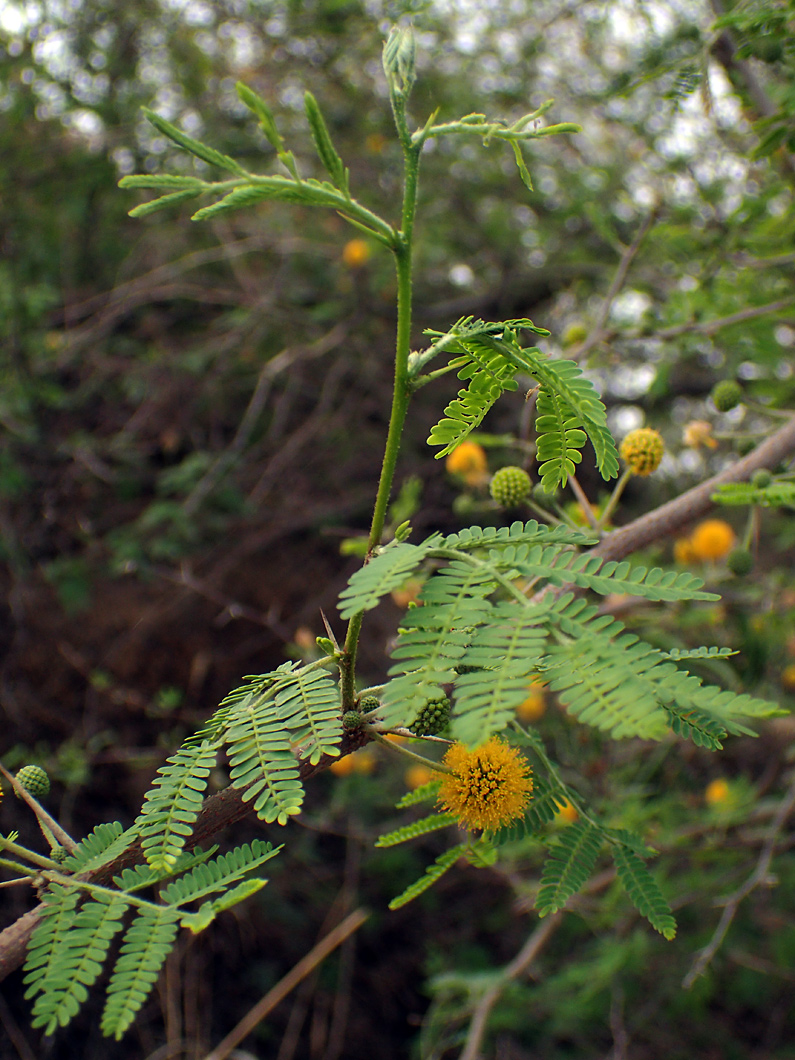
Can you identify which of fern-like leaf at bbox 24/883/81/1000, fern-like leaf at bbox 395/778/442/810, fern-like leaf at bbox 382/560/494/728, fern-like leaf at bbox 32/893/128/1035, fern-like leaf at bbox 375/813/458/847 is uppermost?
fern-like leaf at bbox 382/560/494/728

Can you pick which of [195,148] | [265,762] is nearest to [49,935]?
[265,762]

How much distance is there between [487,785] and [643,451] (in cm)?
86

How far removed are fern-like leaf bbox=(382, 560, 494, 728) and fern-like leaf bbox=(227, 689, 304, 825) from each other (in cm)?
15

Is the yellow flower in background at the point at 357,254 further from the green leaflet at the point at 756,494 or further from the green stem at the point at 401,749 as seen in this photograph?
the green stem at the point at 401,749

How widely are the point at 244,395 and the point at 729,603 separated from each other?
315 cm

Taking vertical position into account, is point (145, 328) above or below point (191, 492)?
above

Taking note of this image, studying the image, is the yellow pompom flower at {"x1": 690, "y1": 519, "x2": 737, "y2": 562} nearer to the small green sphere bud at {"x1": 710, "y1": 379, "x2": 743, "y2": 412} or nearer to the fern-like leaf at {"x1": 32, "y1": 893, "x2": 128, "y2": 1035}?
the small green sphere bud at {"x1": 710, "y1": 379, "x2": 743, "y2": 412}

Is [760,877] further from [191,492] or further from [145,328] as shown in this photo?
[145,328]

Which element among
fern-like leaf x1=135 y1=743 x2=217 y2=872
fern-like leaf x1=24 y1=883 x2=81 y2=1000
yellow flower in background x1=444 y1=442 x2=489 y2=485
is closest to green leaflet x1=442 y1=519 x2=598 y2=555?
fern-like leaf x1=135 y1=743 x2=217 y2=872

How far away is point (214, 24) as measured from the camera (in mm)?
4078

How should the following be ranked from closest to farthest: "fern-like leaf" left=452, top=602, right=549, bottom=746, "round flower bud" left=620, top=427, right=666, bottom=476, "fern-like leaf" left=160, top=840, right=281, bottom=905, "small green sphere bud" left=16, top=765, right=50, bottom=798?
"fern-like leaf" left=452, top=602, right=549, bottom=746 < "fern-like leaf" left=160, top=840, right=281, bottom=905 < "small green sphere bud" left=16, top=765, right=50, bottom=798 < "round flower bud" left=620, top=427, right=666, bottom=476

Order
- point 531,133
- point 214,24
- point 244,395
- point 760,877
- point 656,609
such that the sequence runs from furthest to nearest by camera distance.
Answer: point 244,395 → point 214,24 → point 656,609 → point 760,877 → point 531,133

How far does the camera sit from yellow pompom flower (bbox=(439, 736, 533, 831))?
954 mm

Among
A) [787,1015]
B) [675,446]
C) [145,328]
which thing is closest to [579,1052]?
[787,1015]
